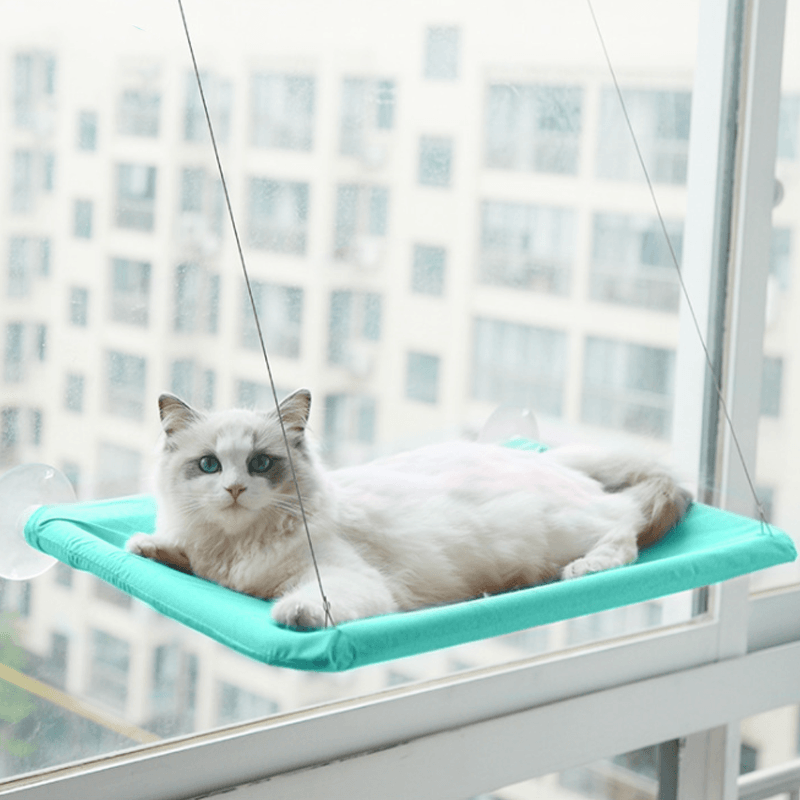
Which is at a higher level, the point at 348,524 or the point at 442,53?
the point at 442,53

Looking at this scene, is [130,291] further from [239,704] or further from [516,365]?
[516,365]

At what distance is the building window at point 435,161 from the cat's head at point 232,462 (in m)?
0.93

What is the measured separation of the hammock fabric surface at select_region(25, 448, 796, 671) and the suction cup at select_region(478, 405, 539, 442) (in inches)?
13.1

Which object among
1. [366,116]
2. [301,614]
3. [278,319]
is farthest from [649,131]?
[301,614]

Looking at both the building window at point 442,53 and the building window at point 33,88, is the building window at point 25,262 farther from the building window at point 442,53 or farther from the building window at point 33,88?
the building window at point 442,53

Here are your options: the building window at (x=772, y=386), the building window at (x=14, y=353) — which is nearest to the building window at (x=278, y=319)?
the building window at (x=14, y=353)

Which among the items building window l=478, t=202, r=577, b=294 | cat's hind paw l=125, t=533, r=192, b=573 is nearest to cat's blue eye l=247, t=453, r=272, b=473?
cat's hind paw l=125, t=533, r=192, b=573

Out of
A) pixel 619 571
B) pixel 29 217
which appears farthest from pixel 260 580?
pixel 29 217

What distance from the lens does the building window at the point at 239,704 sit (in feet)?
5.03

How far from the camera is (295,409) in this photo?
103 centimetres

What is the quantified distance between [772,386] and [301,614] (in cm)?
168

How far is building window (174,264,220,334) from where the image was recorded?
150 cm

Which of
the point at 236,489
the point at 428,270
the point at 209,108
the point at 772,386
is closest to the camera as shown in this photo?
the point at 236,489

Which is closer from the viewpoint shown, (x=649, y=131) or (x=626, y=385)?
(x=649, y=131)
